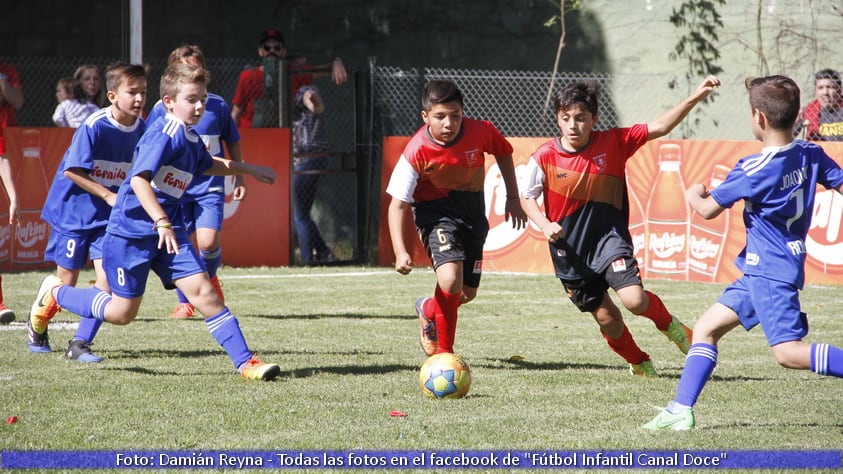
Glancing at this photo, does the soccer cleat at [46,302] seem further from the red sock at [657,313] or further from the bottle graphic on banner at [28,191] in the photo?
the bottle graphic on banner at [28,191]

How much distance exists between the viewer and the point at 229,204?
1337 centimetres

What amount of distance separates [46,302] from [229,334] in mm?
1604

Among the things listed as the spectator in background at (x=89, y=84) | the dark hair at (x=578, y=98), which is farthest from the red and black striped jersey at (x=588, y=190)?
the spectator in background at (x=89, y=84)

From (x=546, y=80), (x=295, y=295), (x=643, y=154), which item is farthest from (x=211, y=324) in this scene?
(x=546, y=80)

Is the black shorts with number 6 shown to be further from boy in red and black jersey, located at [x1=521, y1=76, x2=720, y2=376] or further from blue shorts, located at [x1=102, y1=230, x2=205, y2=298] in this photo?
blue shorts, located at [x1=102, y1=230, x2=205, y2=298]

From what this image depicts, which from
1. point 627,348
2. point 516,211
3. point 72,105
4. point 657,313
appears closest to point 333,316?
point 516,211

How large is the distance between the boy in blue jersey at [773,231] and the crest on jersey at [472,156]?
2078 millimetres

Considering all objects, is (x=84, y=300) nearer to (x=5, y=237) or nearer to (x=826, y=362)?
(x=826, y=362)

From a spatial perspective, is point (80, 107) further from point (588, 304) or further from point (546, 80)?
point (588, 304)

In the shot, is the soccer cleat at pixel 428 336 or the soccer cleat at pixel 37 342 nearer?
the soccer cleat at pixel 428 336

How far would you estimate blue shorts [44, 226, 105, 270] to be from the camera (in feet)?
24.8

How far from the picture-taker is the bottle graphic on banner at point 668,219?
1212 cm

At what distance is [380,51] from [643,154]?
609cm

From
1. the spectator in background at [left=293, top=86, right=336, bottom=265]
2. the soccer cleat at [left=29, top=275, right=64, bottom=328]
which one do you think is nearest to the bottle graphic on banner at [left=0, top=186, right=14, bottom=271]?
the spectator in background at [left=293, top=86, right=336, bottom=265]
